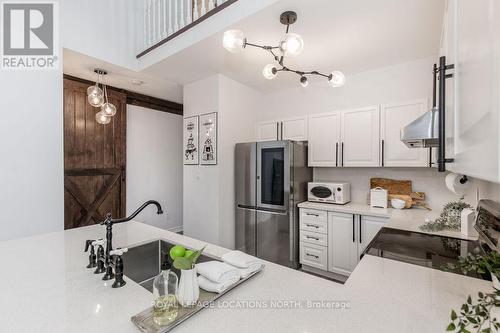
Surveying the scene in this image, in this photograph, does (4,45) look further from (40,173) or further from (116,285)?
(116,285)

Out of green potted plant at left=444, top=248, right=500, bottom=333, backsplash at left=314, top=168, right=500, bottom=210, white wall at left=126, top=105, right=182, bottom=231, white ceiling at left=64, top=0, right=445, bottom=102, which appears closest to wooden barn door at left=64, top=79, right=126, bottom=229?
white wall at left=126, top=105, right=182, bottom=231

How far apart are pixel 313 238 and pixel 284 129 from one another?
4.99 feet

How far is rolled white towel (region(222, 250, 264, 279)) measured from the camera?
107 cm

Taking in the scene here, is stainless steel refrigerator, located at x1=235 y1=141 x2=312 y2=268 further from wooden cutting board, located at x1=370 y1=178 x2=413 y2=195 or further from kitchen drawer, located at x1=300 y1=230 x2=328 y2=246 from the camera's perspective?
wooden cutting board, located at x1=370 y1=178 x2=413 y2=195

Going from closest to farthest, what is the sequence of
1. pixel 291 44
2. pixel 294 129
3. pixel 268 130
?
pixel 291 44 → pixel 294 129 → pixel 268 130

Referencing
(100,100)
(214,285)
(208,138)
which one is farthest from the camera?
(208,138)

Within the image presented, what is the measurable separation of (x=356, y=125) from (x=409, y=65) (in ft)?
2.80

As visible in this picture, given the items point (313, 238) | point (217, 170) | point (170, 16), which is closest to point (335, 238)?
point (313, 238)

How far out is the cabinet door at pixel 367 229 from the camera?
7.81 ft

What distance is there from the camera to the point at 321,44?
2.27 m

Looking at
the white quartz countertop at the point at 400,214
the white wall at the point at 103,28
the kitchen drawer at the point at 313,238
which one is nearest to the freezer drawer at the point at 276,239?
the kitchen drawer at the point at 313,238

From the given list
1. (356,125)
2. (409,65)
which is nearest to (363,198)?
(356,125)

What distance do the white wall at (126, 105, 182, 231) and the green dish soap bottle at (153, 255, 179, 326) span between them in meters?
3.70

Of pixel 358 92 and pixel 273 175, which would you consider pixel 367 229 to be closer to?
pixel 273 175
